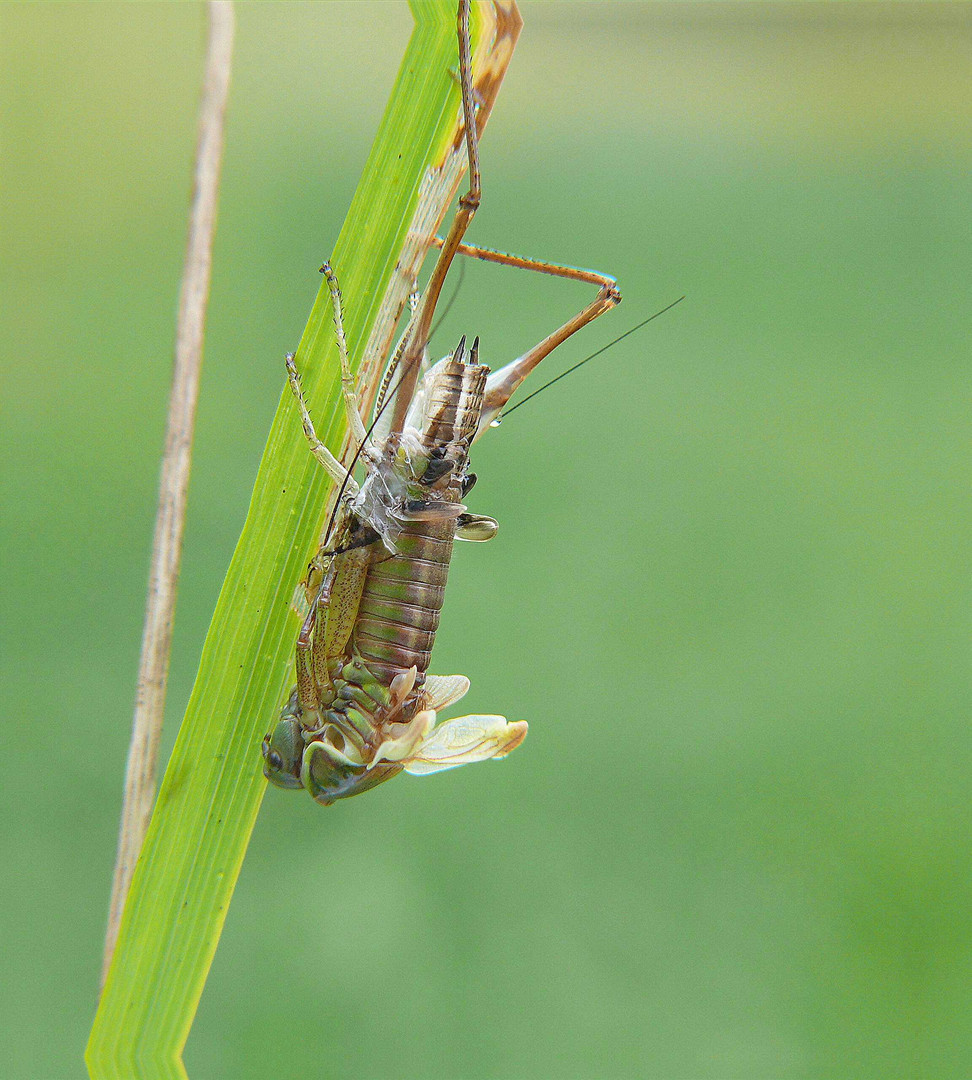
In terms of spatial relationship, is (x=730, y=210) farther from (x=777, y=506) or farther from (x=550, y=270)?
(x=550, y=270)

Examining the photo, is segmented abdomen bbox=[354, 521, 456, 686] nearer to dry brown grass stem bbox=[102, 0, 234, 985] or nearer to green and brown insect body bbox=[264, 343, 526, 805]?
green and brown insect body bbox=[264, 343, 526, 805]

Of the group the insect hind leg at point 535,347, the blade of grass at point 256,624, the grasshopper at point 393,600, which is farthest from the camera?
the insect hind leg at point 535,347

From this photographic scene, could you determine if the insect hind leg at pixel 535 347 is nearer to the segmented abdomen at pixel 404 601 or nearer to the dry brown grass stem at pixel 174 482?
the segmented abdomen at pixel 404 601

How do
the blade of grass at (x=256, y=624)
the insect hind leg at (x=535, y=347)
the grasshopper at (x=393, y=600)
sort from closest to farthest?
the blade of grass at (x=256, y=624) < the grasshopper at (x=393, y=600) < the insect hind leg at (x=535, y=347)

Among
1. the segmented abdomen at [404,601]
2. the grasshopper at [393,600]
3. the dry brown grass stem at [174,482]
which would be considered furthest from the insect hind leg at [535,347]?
the dry brown grass stem at [174,482]

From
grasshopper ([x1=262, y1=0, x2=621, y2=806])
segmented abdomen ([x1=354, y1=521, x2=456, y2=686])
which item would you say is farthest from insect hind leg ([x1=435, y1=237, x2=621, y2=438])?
segmented abdomen ([x1=354, y1=521, x2=456, y2=686])

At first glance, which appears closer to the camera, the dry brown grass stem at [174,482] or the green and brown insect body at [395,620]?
the dry brown grass stem at [174,482]

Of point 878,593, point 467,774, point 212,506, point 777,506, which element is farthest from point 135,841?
point 878,593
